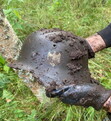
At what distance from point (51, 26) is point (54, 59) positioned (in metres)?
2.13

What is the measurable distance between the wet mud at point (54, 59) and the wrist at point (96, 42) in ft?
0.96

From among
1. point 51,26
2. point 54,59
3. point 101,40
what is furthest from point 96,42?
point 51,26

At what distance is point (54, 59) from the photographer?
1601 mm

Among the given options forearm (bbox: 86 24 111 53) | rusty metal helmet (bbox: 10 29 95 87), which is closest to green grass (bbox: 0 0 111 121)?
forearm (bbox: 86 24 111 53)

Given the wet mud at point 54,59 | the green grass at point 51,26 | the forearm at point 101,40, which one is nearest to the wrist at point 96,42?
the forearm at point 101,40

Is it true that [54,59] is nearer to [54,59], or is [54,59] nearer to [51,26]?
[54,59]

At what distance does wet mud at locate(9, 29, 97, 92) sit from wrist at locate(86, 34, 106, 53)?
0.29m

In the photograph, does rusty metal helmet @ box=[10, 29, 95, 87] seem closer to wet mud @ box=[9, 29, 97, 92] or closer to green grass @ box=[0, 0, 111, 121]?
wet mud @ box=[9, 29, 97, 92]

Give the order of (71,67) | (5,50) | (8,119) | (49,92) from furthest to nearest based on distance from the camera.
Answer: (5,50) → (8,119) → (71,67) → (49,92)

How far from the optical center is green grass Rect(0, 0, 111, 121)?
230cm

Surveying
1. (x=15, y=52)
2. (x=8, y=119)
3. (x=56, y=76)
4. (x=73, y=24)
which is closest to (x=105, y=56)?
(x=73, y=24)

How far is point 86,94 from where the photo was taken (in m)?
1.51

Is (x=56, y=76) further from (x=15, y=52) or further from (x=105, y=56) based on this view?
(x=105, y=56)

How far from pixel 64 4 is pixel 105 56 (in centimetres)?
136
